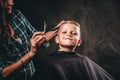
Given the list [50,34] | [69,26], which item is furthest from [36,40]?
[69,26]

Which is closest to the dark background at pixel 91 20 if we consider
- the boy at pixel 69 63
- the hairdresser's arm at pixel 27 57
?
the boy at pixel 69 63

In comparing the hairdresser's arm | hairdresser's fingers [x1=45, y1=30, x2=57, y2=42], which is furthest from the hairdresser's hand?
hairdresser's fingers [x1=45, y1=30, x2=57, y2=42]

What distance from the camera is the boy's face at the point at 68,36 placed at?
3734mm

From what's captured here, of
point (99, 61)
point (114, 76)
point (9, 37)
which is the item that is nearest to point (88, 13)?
point (99, 61)

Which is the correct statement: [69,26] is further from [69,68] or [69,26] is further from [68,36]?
[69,68]

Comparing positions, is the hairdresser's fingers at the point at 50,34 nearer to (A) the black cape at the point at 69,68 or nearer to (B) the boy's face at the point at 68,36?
(B) the boy's face at the point at 68,36

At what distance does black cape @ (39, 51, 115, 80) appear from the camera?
11.6 ft

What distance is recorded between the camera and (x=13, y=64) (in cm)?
350

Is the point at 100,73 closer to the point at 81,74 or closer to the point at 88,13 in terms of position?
the point at 81,74

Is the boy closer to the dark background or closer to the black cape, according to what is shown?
the black cape

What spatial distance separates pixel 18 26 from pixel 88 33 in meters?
1.03

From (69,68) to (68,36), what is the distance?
427mm

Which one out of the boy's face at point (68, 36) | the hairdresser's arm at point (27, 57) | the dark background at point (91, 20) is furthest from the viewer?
the dark background at point (91, 20)

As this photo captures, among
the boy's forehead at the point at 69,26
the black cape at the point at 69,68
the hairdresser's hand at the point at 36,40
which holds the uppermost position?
the boy's forehead at the point at 69,26
